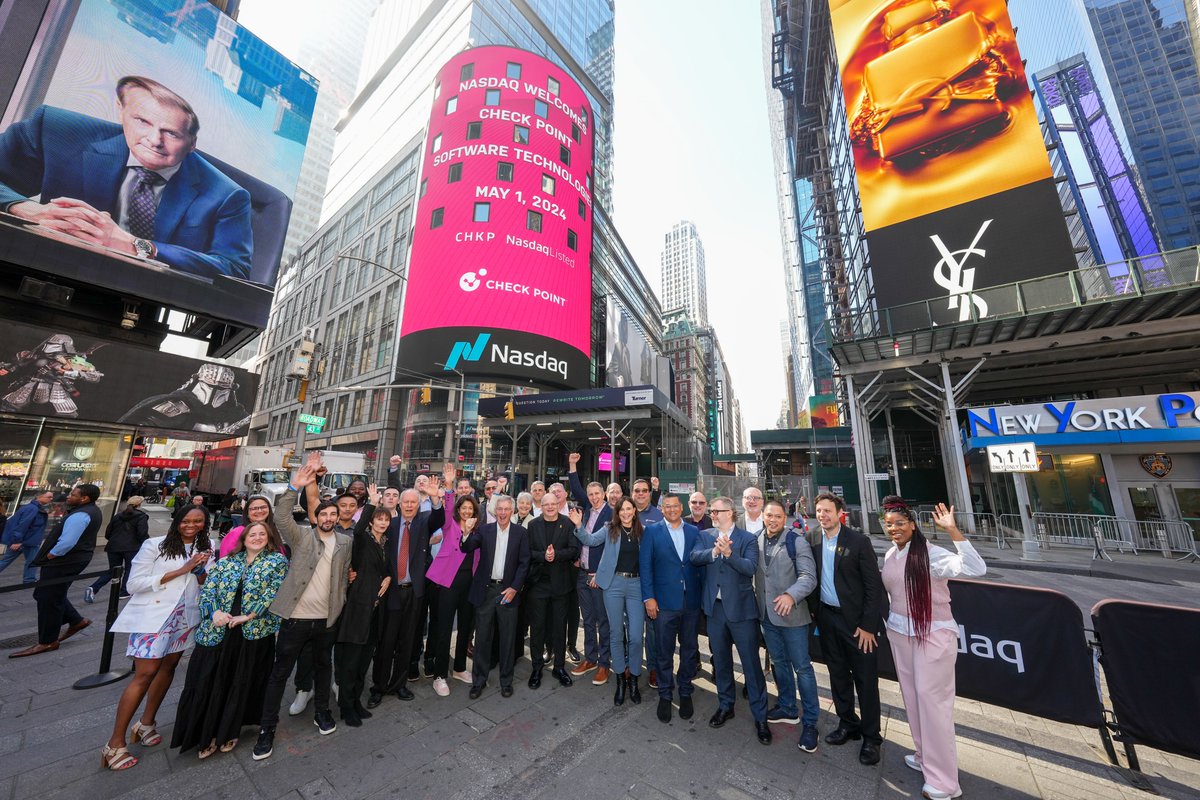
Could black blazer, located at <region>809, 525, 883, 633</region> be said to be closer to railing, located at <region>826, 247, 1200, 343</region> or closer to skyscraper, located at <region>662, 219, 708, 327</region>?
railing, located at <region>826, 247, 1200, 343</region>

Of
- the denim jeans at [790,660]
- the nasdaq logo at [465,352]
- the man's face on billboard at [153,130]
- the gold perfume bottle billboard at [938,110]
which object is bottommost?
the denim jeans at [790,660]

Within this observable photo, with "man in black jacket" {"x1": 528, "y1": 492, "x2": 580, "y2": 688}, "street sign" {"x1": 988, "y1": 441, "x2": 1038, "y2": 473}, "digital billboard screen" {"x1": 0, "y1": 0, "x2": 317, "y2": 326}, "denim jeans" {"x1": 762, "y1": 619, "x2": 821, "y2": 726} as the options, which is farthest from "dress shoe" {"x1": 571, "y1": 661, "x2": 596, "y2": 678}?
"digital billboard screen" {"x1": 0, "y1": 0, "x2": 317, "y2": 326}

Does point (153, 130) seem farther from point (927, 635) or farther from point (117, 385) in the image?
point (927, 635)

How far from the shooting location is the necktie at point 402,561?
5.07 meters

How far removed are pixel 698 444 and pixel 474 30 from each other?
4421cm

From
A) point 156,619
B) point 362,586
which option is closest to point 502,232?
point 362,586

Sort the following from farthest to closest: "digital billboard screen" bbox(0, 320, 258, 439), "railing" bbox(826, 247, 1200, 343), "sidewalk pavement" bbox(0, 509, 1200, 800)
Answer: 1. "railing" bbox(826, 247, 1200, 343)
2. "digital billboard screen" bbox(0, 320, 258, 439)
3. "sidewalk pavement" bbox(0, 509, 1200, 800)

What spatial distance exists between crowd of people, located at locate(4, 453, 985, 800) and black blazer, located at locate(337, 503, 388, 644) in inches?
0.8

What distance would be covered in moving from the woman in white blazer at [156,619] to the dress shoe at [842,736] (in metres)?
5.88

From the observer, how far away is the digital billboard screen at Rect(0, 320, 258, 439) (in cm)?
1184

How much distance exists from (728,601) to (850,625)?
1.11 meters

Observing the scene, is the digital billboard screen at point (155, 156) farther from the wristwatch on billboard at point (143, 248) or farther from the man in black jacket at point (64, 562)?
the man in black jacket at point (64, 562)

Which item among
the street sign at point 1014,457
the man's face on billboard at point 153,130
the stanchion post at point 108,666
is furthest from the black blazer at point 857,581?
the man's face on billboard at point 153,130

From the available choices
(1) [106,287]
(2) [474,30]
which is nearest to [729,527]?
(1) [106,287]
